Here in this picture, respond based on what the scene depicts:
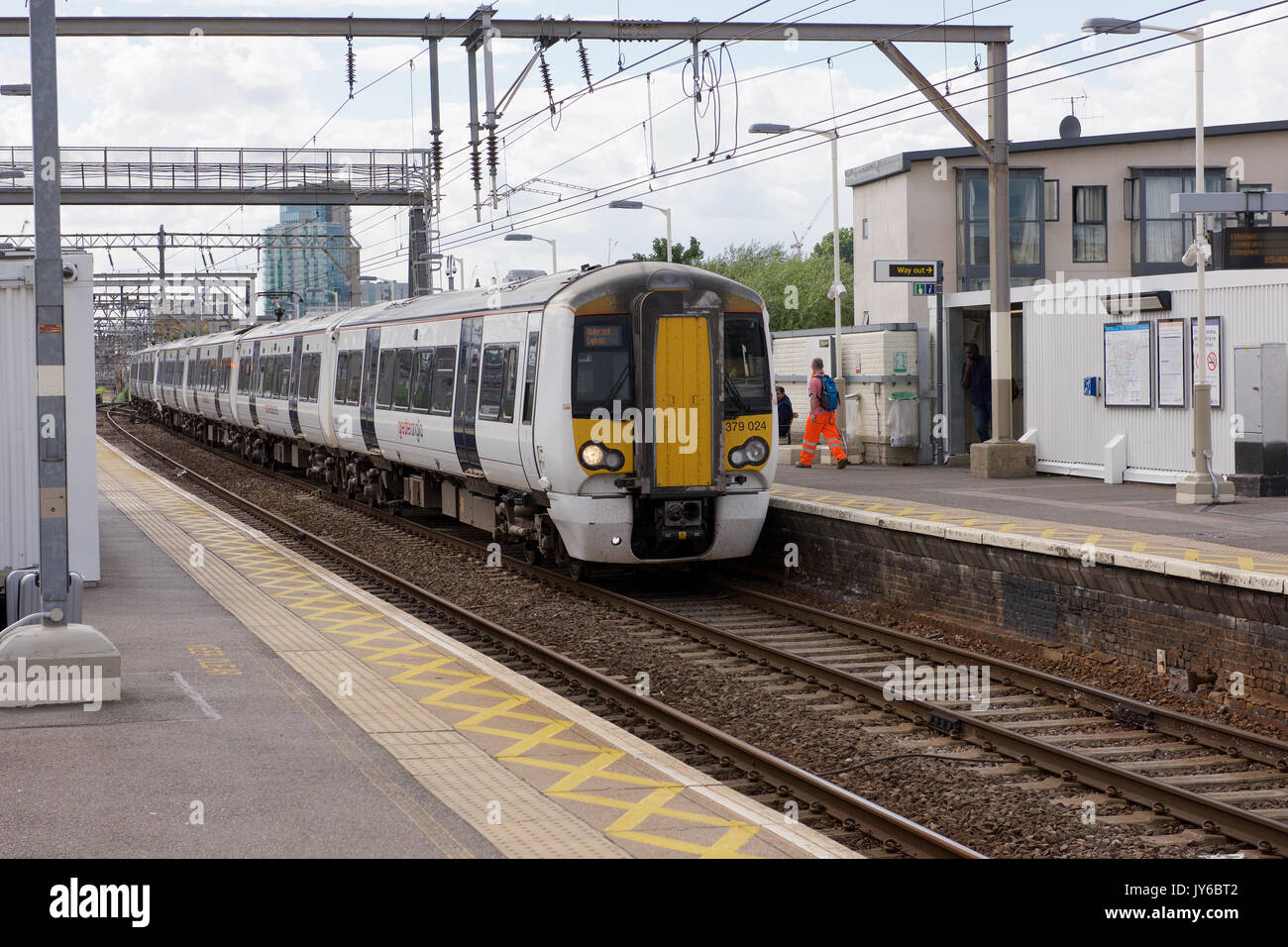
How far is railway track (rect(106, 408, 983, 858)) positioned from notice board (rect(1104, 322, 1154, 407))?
29.2ft

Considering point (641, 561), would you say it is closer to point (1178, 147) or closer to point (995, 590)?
point (995, 590)

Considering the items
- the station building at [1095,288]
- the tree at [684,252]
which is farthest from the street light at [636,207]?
the tree at [684,252]

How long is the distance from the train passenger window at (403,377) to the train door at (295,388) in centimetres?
736

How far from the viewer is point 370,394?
2144 cm

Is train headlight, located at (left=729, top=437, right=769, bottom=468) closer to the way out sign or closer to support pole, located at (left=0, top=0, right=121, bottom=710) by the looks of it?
support pole, located at (left=0, top=0, right=121, bottom=710)

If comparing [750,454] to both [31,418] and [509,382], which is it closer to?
[509,382]

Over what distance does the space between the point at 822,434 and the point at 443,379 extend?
728 cm

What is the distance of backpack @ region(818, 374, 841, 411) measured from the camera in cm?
2173

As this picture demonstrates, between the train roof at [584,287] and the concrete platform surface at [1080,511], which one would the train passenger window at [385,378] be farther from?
the concrete platform surface at [1080,511]

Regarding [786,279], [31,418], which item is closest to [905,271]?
[31,418]

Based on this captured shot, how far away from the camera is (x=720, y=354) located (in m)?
14.0

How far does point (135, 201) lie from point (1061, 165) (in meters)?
20.9

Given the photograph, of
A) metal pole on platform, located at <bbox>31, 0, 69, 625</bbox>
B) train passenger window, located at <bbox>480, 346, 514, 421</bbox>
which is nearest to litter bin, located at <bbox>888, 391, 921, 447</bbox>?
train passenger window, located at <bbox>480, 346, 514, 421</bbox>

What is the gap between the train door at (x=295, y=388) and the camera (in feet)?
87.7
